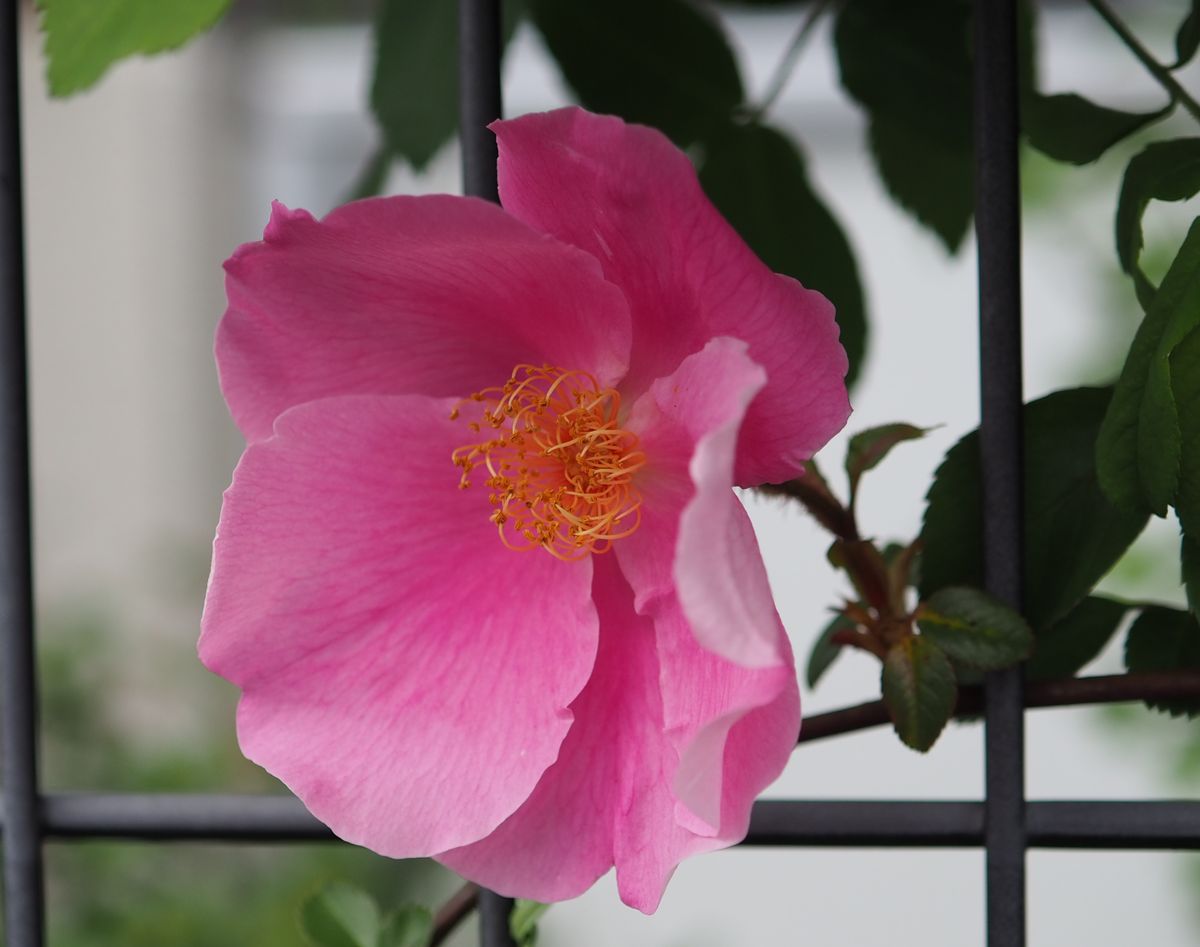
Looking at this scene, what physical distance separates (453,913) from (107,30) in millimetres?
218

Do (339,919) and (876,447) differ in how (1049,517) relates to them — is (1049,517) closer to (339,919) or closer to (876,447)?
(876,447)

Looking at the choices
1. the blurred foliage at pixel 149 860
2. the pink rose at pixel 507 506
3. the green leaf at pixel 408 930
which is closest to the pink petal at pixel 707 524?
the pink rose at pixel 507 506

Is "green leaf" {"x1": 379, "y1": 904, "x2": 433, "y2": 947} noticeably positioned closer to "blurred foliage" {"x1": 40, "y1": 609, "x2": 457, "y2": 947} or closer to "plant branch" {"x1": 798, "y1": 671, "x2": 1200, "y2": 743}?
"plant branch" {"x1": 798, "y1": 671, "x2": 1200, "y2": 743}

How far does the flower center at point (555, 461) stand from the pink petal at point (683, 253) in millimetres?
40

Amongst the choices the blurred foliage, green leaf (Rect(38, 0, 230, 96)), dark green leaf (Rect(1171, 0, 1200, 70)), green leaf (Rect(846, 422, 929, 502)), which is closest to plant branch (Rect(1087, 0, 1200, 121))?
dark green leaf (Rect(1171, 0, 1200, 70))

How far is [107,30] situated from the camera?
29cm

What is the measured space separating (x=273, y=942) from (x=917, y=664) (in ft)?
4.61

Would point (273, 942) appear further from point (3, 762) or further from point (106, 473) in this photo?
point (106, 473)

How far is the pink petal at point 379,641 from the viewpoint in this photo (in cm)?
24

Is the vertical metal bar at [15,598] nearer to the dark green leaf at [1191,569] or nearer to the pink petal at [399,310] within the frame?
the pink petal at [399,310]

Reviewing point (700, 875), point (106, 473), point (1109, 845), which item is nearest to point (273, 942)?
point (700, 875)

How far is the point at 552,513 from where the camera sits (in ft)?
0.90

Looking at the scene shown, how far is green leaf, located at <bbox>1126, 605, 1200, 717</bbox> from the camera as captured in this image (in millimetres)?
295

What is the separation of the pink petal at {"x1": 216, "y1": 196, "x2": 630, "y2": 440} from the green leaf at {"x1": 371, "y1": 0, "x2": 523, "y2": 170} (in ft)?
0.82
